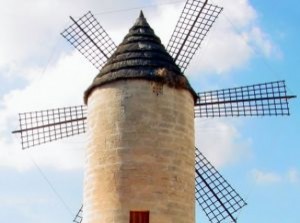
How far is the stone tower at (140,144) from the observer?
1151 cm

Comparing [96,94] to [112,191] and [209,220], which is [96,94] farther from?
[209,220]

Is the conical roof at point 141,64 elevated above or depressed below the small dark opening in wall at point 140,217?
above

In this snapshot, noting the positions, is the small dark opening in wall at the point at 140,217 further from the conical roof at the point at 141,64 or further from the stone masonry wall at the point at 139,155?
the conical roof at the point at 141,64

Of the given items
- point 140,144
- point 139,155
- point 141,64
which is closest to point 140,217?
point 139,155

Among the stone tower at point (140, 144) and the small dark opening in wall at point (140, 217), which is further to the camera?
the stone tower at point (140, 144)

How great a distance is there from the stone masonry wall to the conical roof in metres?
0.15

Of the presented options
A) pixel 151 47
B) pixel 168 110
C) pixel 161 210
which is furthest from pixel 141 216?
pixel 151 47

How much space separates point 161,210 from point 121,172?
987 millimetres

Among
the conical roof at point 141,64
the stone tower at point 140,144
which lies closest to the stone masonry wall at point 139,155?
the stone tower at point 140,144

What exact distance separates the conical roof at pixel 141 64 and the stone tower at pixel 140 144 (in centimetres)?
2

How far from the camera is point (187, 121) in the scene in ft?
41.0

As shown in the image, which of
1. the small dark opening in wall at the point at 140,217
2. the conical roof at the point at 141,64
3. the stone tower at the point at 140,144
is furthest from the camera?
the conical roof at the point at 141,64

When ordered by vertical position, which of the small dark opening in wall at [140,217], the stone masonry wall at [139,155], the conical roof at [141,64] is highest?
the conical roof at [141,64]

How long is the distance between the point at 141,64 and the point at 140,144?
169 centimetres
